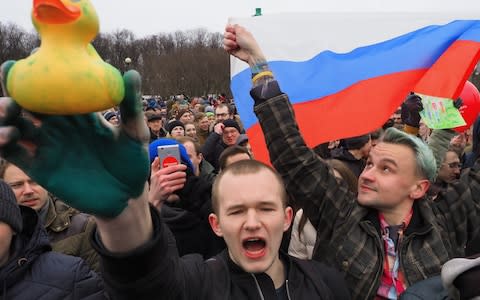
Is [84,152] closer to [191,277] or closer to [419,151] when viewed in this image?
[191,277]

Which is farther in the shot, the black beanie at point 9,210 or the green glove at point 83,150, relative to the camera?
the black beanie at point 9,210

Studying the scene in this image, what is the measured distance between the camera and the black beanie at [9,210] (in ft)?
5.76

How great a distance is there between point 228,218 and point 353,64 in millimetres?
1835

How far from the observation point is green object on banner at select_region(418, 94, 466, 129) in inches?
129

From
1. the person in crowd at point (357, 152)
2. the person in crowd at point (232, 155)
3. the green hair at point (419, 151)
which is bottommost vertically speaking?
the person in crowd at point (357, 152)

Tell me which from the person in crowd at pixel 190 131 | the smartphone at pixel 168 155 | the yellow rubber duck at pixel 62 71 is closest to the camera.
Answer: the yellow rubber duck at pixel 62 71

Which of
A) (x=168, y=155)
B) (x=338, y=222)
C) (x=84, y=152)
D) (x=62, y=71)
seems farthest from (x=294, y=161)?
(x=62, y=71)

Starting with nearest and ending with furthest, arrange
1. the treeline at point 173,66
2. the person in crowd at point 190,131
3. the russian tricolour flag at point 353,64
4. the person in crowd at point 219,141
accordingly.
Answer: the russian tricolour flag at point 353,64 → the person in crowd at point 219,141 → the person in crowd at point 190,131 → the treeline at point 173,66

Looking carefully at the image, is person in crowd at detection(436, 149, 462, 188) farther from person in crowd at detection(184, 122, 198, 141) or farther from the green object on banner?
person in crowd at detection(184, 122, 198, 141)

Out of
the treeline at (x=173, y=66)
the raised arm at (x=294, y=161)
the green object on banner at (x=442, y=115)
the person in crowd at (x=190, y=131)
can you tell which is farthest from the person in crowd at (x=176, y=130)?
the treeline at (x=173, y=66)

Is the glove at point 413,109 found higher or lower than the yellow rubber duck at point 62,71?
lower

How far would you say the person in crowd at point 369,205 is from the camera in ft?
6.65

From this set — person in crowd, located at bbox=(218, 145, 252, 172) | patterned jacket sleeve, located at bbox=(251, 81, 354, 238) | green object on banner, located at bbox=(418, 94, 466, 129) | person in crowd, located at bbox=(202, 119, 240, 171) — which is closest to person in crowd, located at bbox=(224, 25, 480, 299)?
patterned jacket sleeve, located at bbox=(251, 81, 354, 238)

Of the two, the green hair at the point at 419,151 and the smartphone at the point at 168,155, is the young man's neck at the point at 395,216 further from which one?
the smartphone at the point at 168,155
